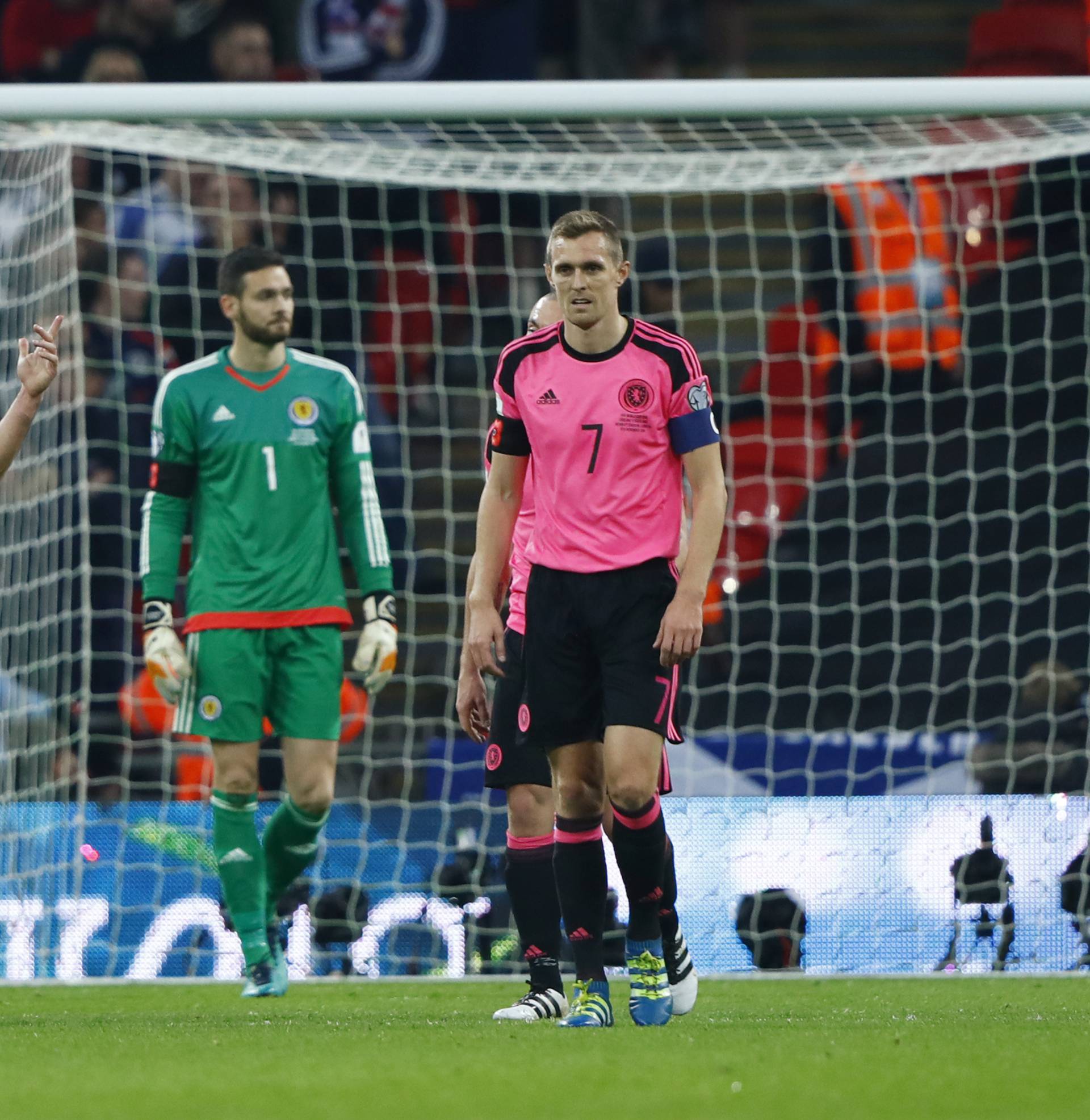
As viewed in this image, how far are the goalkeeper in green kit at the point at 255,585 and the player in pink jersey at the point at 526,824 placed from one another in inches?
32.7

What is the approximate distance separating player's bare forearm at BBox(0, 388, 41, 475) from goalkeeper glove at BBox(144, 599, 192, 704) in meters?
1.01

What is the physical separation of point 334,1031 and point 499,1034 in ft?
1.29

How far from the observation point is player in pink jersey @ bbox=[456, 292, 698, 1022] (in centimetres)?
463

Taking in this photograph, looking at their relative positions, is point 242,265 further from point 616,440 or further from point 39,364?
point 616,440

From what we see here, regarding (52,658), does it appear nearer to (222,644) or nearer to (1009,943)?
(222,644)

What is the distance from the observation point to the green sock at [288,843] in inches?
219

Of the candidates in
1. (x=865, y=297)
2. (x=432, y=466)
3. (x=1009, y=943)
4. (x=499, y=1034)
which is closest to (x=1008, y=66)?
(x=865, y=297)

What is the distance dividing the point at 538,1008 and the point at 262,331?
83.0 inches

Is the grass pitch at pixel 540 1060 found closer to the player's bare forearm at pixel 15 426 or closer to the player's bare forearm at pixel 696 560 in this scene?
the player's bare forearm at pixel 696 560

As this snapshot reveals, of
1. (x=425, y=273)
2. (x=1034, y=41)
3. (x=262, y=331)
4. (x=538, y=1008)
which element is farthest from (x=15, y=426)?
(x=1034, y=41)

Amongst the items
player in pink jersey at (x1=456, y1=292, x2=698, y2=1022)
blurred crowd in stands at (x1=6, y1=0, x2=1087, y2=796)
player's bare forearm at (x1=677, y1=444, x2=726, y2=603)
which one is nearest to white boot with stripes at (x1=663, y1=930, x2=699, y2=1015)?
player in pink jersey at (x1=456, y1=292, x2=698, y2=1022)

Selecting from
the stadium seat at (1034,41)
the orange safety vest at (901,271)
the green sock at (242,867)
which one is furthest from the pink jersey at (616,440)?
the stadium seat at (1034,41)

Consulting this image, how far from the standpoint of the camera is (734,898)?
648 cm

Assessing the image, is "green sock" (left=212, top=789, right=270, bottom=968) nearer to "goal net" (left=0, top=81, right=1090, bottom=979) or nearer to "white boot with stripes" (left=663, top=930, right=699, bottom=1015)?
"goal net" (left=0, top=81, right=1090, bottom=979)
